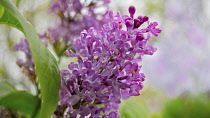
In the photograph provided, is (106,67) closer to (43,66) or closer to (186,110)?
(43,66)

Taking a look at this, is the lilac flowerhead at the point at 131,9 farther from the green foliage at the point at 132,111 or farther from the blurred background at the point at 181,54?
the blurred background at the point at 181,54

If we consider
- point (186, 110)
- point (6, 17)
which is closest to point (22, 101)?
point (6, 17)

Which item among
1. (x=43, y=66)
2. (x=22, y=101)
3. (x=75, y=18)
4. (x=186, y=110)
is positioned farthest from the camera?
(x=186, y=110)

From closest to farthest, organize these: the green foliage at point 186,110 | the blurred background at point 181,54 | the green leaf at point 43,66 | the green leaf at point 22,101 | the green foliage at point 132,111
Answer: the green leaf at point 43,66, the green leaf at point 22,101, the green foliage at point 132,111, the green foliage at point 186,110, the blurred background at point 181,54

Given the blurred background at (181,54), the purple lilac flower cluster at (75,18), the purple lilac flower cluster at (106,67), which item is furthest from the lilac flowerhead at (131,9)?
the blurred background at (181,54)

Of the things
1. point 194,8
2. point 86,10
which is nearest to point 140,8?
point 194,8

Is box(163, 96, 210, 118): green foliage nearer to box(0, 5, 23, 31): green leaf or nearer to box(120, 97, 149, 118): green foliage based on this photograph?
box(120, 97, 149, 118): green foliage

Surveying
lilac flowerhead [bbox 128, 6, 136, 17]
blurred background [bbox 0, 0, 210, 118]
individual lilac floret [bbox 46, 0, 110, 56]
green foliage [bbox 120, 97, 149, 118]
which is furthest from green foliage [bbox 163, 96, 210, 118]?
lilac flowerhead [bbox 128, 6, 136, 17]
